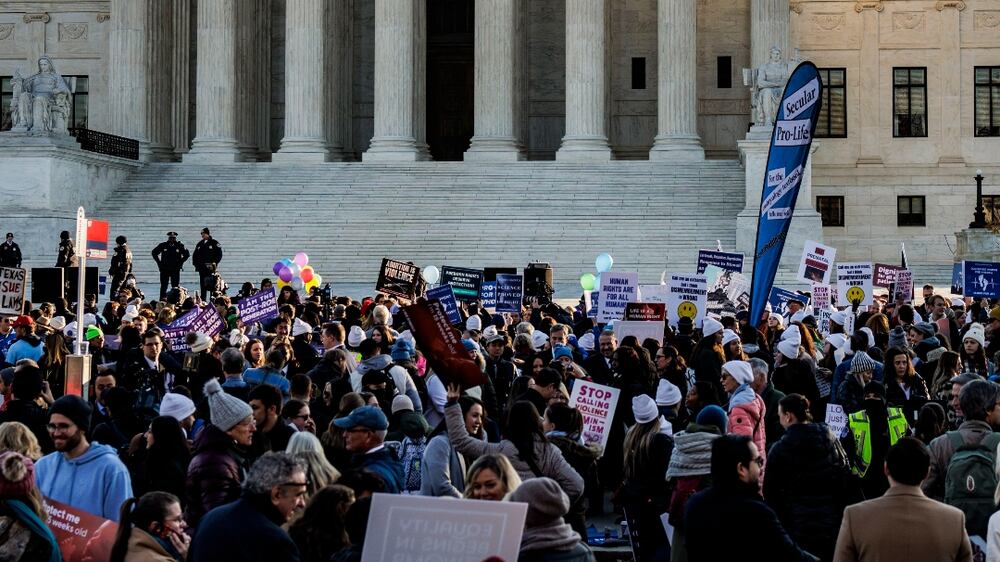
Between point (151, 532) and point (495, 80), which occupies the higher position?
point (495, 80)

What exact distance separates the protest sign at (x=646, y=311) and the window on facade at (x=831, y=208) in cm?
3312

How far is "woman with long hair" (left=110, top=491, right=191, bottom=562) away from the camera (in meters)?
7.69

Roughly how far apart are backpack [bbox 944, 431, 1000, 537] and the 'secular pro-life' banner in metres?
9.40

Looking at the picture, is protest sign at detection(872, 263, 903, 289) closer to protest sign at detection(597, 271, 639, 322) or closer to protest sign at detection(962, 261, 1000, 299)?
protest sign at detection(962, 261, 1000, 299)

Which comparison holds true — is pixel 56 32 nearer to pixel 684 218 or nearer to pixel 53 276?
pixel 684 218

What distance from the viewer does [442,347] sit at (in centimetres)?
1127

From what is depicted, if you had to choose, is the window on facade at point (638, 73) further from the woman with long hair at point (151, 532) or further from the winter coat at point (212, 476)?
the woman with long hair at point (151, 532)

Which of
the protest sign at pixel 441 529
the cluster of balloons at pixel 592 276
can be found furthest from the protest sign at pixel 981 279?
the protest sign at pixel 441 529

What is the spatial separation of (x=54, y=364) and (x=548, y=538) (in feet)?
34.9

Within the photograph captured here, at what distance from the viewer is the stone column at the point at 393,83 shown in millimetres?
47875

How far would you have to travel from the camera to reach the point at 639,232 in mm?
42188

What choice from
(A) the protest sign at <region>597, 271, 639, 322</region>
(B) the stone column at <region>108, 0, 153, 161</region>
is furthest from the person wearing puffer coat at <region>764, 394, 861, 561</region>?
(B) the stone column at <region>108, 0, 153, 161</region>

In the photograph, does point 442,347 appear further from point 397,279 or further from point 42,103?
point 42,103

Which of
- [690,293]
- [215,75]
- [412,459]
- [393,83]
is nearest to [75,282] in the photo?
[690,293]
